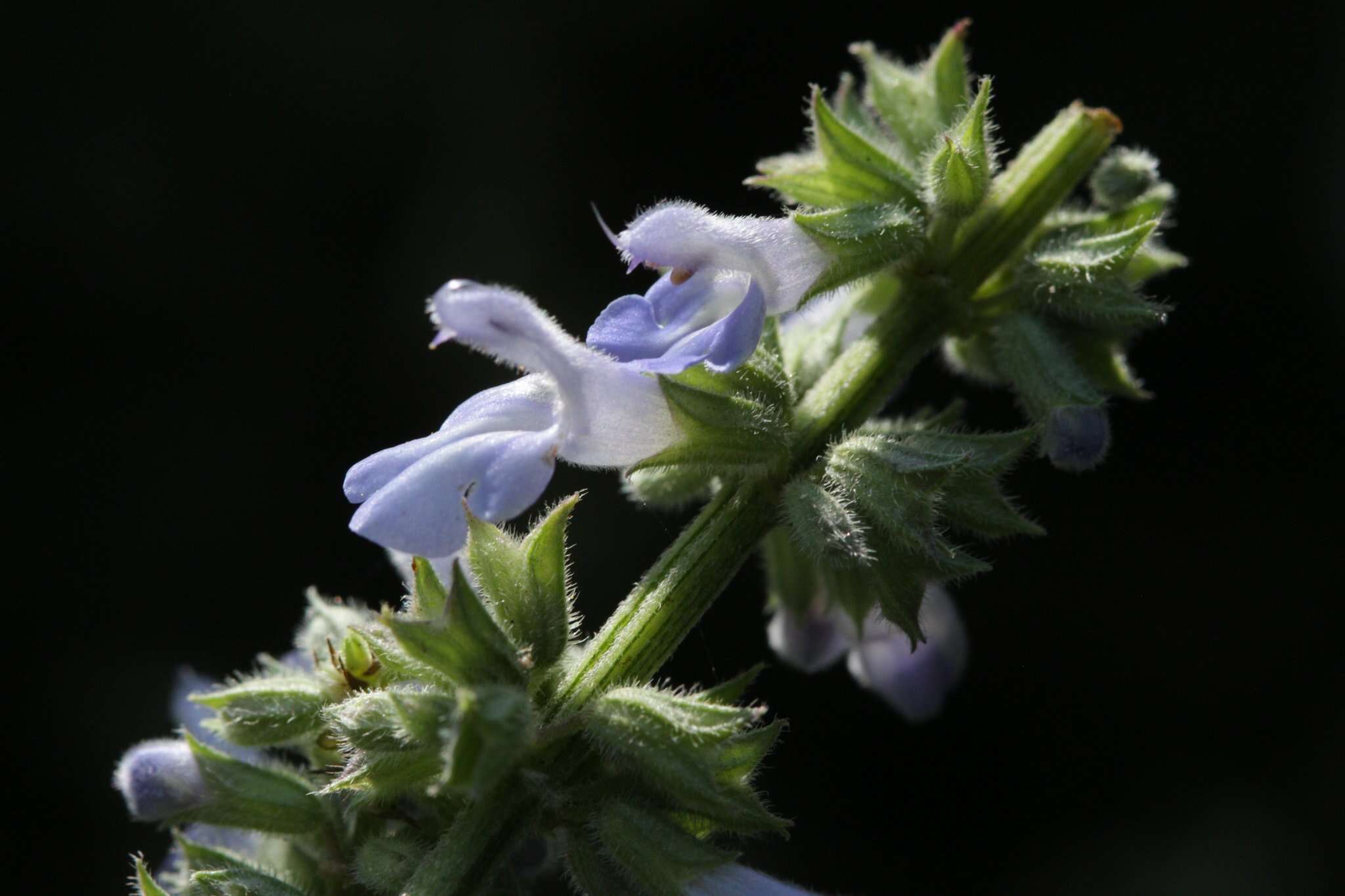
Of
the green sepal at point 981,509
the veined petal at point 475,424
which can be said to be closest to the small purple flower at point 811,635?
the green sepal at point 981,509

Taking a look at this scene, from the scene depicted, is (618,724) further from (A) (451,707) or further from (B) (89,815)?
(B) (89,815)

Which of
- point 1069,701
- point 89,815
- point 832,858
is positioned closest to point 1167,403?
point 1069,701

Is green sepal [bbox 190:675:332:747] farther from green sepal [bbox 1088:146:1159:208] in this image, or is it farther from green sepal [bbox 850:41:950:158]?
green sepal [bbox 1088:146:1159:208]

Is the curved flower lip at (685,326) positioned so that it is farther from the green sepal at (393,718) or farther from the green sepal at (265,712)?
the green sepal at (265,712)

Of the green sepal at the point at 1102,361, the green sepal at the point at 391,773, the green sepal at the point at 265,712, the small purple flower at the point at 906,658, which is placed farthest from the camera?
the small purple flower at the point at 906,658

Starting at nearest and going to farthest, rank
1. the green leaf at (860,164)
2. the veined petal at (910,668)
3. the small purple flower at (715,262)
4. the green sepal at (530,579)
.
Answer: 1. the green sepal at (530,579)
2. the small purple flower at (715,262)
3. the green leaf at (860,164)
4. the veined petal at (910,668)

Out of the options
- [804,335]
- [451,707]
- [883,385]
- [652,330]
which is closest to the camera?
[451,707]
